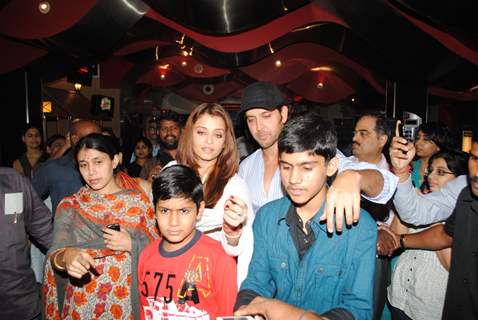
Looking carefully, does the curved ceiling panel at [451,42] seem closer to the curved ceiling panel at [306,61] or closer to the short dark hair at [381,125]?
the short dark hair at [381,125]

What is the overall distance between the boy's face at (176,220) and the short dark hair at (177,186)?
25 millimetres

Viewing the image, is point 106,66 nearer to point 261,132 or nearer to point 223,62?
point 223,62

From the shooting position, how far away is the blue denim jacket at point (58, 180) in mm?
2943

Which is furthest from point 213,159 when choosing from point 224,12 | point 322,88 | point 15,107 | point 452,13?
point 322,88

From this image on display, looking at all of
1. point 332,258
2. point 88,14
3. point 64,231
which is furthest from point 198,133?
point 88,14

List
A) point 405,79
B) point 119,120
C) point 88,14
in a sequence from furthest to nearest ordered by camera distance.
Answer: point 119,120 → point 405,79 → point 88,14

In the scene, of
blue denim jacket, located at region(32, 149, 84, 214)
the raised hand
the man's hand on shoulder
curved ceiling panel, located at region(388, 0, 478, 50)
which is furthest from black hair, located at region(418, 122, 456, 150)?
blue denim jacket, located at region(32, 149, 84, 214)

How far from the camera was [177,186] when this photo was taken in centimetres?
173

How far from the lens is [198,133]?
216cm

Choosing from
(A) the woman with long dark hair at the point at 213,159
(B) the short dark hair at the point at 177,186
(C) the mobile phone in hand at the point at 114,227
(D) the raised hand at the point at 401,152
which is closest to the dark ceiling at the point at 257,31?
(D) the raised hand at the point at 401,152

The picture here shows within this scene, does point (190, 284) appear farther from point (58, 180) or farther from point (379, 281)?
point (58, 180)

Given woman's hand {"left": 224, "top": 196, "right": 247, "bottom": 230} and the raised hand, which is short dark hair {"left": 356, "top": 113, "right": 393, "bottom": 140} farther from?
woman's hand {"left": 224, "top": 196, "right": 247, "bottom": 230}

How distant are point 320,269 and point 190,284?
0.61 m

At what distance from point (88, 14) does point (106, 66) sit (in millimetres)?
6527
